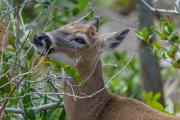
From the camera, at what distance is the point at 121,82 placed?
8602 mm

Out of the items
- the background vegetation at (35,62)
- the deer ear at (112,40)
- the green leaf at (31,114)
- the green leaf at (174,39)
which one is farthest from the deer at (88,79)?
the green leaf at (174,39)

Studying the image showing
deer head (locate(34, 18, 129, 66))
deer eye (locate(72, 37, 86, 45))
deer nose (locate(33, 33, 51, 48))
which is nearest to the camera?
deer nose (locate(33, 33, 51, 48))

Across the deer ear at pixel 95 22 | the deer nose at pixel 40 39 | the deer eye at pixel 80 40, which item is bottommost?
the deer eye at pixel 80 40

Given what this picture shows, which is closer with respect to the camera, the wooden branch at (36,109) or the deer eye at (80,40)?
the wooden branch at (36,109)

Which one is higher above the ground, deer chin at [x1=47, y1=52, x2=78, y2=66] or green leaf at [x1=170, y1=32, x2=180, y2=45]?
deer chin at [x1=47, y1=52, x2=78, y2=66]

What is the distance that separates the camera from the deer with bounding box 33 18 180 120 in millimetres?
5070

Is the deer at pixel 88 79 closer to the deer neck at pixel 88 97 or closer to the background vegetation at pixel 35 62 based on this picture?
the deer neck at pixel 88 97

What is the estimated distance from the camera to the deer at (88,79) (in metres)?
5.07

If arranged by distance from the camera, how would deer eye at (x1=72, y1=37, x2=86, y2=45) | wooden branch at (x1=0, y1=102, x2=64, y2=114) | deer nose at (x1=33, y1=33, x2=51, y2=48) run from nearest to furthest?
deer nose at (x1=33, y1=33, x2=51, y2=48)
wooden branch at (x1=0, y1=102, x2=64, y2=114)
deer eye at (x1=72, y1=37, x2=86, y2=45)

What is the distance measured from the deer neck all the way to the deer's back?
63 millimetres

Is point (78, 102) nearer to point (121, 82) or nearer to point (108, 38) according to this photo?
point (108, 38)

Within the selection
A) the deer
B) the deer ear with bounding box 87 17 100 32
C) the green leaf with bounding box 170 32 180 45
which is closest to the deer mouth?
the deer

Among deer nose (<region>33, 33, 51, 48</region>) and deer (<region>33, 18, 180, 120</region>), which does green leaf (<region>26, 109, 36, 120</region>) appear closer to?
deer (<region>33, 18, 180, 120</region>)

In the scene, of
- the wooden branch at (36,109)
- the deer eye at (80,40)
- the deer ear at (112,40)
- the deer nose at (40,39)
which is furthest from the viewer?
the deer ear at (112,40)
